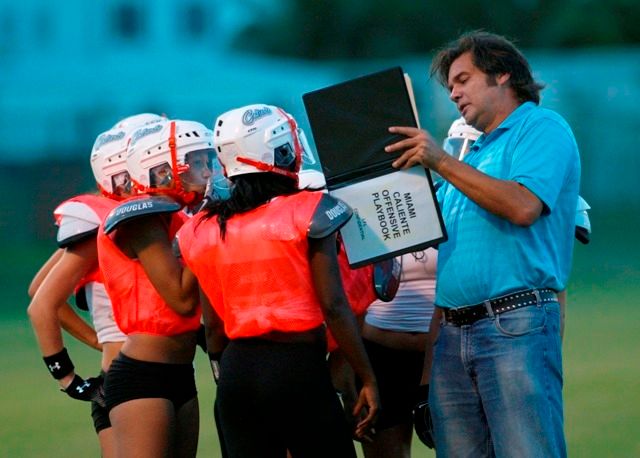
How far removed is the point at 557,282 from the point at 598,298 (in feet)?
21.4

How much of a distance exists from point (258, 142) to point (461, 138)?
3.48 ft

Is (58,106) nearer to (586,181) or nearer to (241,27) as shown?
(241,27)

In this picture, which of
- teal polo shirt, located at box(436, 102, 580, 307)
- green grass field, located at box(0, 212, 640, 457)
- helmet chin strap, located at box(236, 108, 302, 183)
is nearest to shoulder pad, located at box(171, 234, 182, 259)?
helmet chin strap, located at box(236, 108, 302, 183)

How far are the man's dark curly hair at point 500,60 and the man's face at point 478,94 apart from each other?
0.06 ft

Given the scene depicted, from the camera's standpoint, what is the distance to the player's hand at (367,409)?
3.48 m

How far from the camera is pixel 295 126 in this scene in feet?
11.8

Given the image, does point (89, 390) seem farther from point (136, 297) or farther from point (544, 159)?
point (544, 159)

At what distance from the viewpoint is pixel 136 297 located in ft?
12.6

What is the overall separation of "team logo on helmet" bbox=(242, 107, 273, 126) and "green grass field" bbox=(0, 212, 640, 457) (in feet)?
9.79

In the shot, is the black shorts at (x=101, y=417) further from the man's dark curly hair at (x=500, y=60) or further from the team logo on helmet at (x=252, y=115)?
the man's dark curly hair at (x=500, y=60)

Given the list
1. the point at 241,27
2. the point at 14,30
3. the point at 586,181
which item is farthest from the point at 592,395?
the point at 14,30

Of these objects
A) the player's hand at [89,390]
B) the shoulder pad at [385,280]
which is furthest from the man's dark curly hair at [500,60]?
the player's hand at [89,390]

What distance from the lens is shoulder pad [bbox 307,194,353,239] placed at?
3268 millimetres

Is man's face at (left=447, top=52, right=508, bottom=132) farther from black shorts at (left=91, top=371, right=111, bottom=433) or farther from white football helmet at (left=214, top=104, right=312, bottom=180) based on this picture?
black shorts at (left=91, top=371, right=111, bottom=433)
